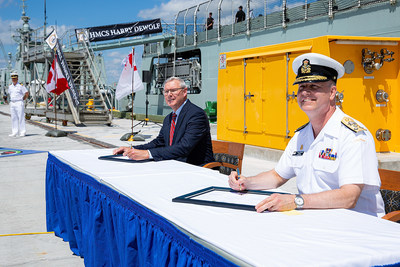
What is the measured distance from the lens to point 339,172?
240 centimetres

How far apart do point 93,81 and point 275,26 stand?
9.83 metres

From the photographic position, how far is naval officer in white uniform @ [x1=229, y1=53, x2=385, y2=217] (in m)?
2.26

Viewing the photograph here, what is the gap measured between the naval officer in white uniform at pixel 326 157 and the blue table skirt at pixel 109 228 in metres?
0.49

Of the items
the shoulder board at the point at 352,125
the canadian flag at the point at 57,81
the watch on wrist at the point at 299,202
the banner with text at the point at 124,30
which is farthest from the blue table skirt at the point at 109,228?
the banner with text at the point at 124,30

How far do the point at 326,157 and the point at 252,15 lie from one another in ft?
52.2

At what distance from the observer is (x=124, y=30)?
29.8m

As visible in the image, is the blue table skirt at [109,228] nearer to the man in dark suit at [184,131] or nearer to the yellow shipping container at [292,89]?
the man in dark suit at [184,131]

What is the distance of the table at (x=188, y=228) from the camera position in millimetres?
1638

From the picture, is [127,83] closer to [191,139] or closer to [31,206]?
[31,206]

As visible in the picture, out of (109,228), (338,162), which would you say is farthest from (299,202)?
(109,228)

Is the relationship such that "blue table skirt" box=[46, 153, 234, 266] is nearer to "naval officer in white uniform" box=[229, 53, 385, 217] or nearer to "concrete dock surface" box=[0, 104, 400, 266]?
"concrete dock surface" box=[0, 104, 400, 266]

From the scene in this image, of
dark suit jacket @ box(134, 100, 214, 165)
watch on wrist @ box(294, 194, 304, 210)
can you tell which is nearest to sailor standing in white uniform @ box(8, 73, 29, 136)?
dark suit jacket @ box(134, 100, 214, 165)

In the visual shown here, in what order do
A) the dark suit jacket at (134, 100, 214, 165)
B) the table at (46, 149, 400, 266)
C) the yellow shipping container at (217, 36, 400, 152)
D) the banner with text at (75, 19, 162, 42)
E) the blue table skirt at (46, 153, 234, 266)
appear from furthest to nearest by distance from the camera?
the banner with text at (75, 19, 162, 42)
the yellow shipping container at (217, 36, 400, 152)
the dark suit jacket at (134, 100, 214, 165)
the blue table skirt at (46, 153, 234, 266)
the table at (46, 149, 400, 266)

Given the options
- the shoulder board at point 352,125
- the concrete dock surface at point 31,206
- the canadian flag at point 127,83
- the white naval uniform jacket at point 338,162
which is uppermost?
the canadian flag at point 127,83
